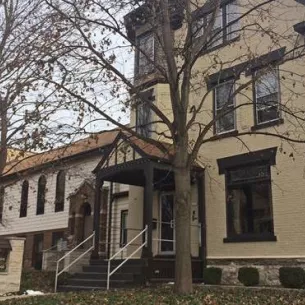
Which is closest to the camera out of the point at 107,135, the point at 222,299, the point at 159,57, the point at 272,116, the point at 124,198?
the point at 222,299

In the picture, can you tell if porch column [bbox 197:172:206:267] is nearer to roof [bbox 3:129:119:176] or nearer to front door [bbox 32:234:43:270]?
roof [bbox 3:129:119:176]

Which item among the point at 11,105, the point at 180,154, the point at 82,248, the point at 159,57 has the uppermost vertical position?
the point at 159,57

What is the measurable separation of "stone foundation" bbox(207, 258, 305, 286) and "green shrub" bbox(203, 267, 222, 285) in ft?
0.56

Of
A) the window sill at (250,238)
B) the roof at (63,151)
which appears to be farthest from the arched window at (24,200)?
the window sill at (250,238)

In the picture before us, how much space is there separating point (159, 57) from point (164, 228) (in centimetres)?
775

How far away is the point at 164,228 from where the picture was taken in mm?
19234

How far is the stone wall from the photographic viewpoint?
17.3 meters

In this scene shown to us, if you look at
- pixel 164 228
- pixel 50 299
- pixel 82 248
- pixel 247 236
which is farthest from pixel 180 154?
pixel 82 248

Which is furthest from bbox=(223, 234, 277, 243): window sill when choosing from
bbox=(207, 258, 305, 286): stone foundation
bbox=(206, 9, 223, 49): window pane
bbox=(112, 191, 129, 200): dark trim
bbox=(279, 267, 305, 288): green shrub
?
bbox=(112, 191, 129, 200): dark trim

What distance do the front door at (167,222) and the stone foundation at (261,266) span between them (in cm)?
244

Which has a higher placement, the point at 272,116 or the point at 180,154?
the point at 272,116

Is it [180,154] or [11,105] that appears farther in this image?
[11,105]

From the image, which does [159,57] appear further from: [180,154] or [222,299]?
[222,299]

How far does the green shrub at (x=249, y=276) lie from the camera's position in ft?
50.0
